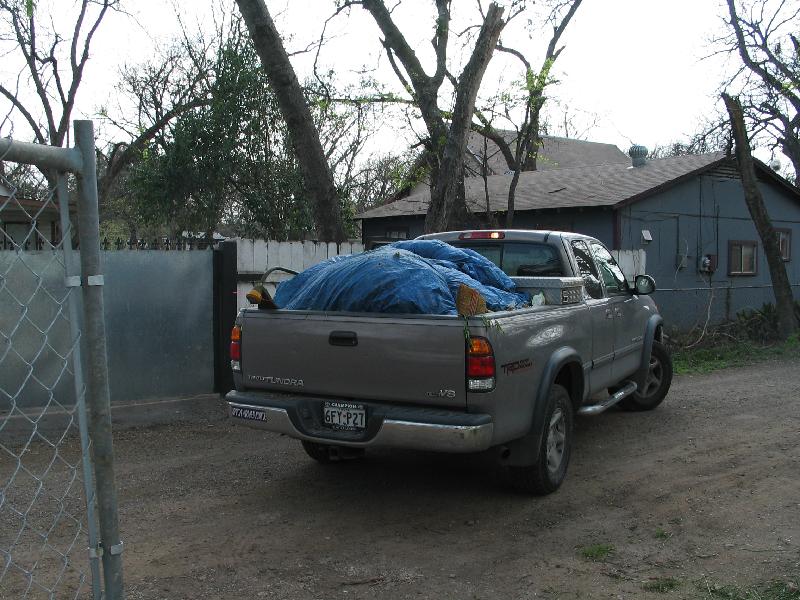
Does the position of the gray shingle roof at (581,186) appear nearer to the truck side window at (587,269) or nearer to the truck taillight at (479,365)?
the truck side window at (587,269)

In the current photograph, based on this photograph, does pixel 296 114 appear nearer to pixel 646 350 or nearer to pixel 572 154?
pixel 646 350

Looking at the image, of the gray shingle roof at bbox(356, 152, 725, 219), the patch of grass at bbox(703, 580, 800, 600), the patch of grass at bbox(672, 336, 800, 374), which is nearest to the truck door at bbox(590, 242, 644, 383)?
the patch of grass at bbox(703, 580, 800, 600)

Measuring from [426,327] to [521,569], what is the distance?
150cm

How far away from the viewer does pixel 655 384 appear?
852 centimetres

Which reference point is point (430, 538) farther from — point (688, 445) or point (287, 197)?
point (287, 197)

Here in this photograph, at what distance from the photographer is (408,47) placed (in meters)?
12.9

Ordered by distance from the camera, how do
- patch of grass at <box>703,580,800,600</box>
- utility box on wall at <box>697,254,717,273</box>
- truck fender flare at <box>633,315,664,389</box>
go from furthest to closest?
utility box on wall at <box>697,254,717,273</box>
truck fender flare at <box>633,315,664,389</box>
patch of grass at <box>703,580,800,600</box>

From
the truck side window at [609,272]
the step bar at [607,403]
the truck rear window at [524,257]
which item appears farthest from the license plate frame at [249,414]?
the truck side window at [609,272]

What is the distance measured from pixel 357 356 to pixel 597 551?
1.86 meters

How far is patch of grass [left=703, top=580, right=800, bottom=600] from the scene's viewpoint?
3.80 m

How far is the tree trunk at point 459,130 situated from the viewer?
36.2 ft

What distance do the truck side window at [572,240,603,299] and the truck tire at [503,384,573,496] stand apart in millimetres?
1290

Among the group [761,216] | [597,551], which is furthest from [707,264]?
[597,551]

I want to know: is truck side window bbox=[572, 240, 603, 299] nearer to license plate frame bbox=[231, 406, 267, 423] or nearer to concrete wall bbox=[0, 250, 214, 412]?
license plate frame bbox=[231, 406, 267, 423]
